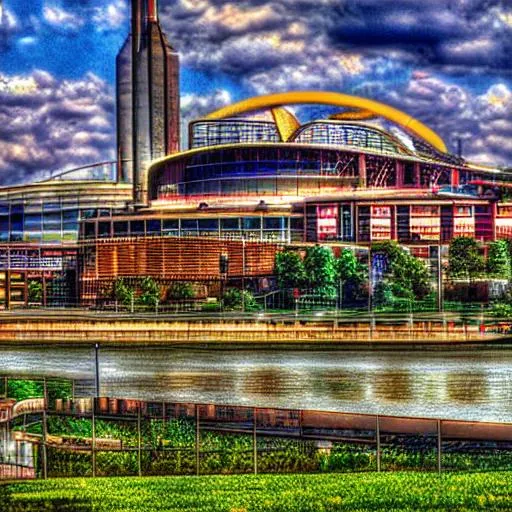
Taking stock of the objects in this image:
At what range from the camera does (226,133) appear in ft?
220

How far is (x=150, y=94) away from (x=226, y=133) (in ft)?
15.8

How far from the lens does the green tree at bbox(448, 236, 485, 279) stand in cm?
4709

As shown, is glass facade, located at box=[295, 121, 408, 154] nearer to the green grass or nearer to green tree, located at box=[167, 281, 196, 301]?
green tree, located at box=[167, 281, 196, 301]

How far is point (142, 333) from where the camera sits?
3859cm

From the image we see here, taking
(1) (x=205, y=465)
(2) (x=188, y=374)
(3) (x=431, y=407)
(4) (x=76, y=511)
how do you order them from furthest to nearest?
1. (2) (x=188, y=374)
2. (3) (x=431, y=407)
3. (1) (x=205, y=465)
4. (4) (x=76, y=511)

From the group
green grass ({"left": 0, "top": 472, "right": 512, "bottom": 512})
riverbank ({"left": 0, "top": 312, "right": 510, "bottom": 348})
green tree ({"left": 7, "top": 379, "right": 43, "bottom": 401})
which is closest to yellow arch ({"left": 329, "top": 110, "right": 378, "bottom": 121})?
riverbank ({"left": 0, "top": 312, "right": 510, "bottom": 348})

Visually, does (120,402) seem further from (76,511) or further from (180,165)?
(180,165)

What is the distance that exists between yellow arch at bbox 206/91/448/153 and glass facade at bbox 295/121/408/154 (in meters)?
4.35

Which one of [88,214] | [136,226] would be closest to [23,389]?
[136,226]

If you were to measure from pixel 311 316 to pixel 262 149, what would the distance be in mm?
21673

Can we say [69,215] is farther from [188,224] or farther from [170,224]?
[188,224]

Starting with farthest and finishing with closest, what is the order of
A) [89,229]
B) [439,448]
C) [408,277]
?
1. [89,229]
2. [408,277]
3. [439,448]

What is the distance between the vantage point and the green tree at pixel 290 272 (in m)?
46.7

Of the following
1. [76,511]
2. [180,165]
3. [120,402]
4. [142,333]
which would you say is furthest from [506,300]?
[76,511]
